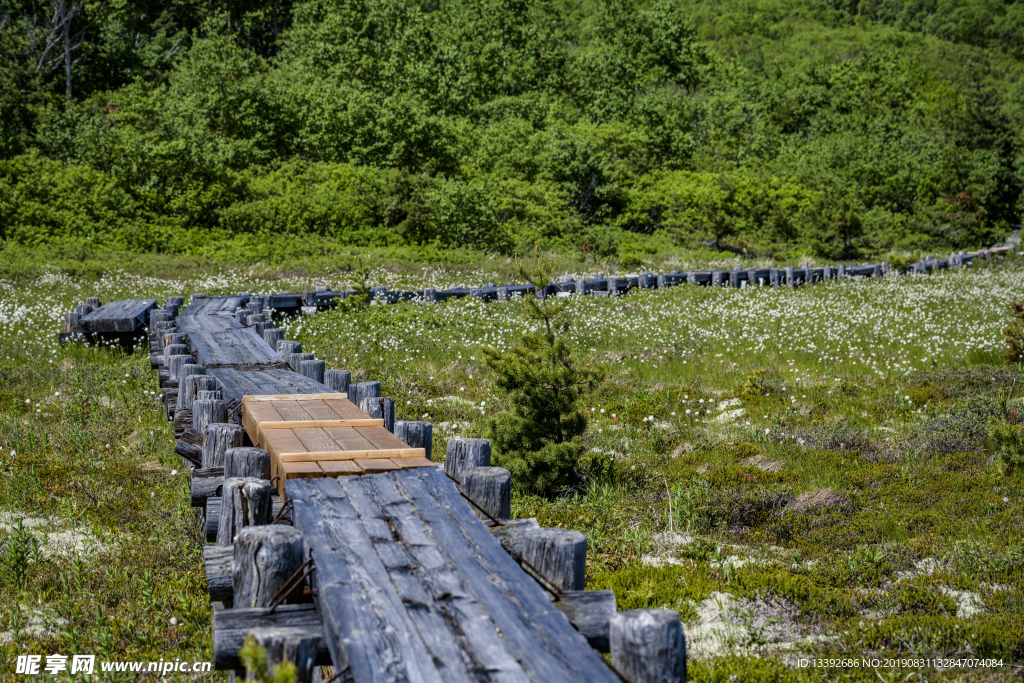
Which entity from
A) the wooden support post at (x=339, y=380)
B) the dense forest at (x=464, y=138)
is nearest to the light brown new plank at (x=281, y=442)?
the wooden support post at (x=339, y=380)

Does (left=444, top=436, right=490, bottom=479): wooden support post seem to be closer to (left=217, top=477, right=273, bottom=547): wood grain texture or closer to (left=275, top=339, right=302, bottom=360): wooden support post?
(left=217, top=477, right=273, bottom=547): wood grain texture

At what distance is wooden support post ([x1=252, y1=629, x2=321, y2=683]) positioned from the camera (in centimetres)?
303

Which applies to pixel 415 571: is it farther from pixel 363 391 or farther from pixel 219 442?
pixel 363 391

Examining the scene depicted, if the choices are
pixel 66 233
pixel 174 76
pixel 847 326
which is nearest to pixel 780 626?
pixel 847 326

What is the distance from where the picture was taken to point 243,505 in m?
4.26

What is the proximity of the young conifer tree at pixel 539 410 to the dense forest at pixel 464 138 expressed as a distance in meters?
22.5

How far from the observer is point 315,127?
40.0 m

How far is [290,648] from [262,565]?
550 mm

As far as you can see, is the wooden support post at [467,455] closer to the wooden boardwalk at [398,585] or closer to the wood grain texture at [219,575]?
the wooden boardwalk at [398,585]

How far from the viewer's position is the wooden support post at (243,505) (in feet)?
13.9

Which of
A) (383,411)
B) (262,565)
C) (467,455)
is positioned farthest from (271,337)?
(262,565)

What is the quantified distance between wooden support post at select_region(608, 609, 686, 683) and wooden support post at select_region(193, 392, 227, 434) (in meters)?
4.70

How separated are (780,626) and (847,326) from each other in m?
12.6

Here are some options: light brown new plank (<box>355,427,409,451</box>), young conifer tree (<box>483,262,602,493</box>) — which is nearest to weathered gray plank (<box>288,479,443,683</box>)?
light brown new plank (<box>355,427,409,451</box>)
